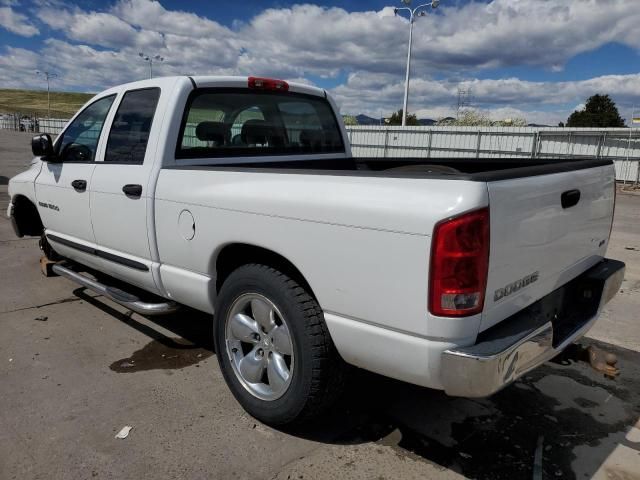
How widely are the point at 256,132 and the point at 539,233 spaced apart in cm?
237

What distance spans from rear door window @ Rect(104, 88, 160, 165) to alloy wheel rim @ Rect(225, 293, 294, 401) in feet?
4.45

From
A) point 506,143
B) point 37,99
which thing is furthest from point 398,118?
point 37,99

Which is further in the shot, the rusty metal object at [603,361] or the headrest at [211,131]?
the headrest at [211,131]

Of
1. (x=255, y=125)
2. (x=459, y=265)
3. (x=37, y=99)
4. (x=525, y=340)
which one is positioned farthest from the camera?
(x=37, y=99)

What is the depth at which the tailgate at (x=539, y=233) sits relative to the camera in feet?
6.70

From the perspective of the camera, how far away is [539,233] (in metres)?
2.27

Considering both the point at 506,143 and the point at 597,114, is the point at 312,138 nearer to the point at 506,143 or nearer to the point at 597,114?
the point at 506,143

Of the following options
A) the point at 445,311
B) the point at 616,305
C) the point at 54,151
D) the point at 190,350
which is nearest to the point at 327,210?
the point at 445,311

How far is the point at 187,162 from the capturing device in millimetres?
3424

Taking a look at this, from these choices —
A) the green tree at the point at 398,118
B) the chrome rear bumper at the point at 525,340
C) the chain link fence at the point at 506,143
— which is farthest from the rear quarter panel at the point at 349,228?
the green tree at the point at 398,118

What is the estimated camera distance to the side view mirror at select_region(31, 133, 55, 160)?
4.28 m

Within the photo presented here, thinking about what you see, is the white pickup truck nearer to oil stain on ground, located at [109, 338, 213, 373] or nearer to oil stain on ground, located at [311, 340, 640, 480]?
oil stain on ground, located at [109, 338, 213, 373]

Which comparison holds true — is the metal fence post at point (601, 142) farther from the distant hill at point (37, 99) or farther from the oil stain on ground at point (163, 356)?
the distant hill at point (37, 99)

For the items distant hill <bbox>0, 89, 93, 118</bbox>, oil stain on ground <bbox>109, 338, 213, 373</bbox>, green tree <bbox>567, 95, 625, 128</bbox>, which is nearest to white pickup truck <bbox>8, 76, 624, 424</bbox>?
oil stain on ground <bbox>109, 338, 213, 373</bbox>
